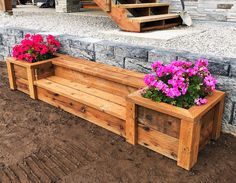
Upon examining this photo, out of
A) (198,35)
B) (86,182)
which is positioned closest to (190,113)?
(86,182)

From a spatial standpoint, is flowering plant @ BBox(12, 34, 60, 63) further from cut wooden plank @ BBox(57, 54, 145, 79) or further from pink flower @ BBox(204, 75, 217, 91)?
pink flower @ BBox(204, 75, 217, 91)

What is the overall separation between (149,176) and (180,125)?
39 cm

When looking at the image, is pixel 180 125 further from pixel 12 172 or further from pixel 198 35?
pixel 198 35

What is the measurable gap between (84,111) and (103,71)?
16.6 inches

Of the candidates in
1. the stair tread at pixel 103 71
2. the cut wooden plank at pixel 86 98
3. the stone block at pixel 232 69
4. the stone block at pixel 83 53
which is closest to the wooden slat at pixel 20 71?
the cut wooden plank at pixel 86 98

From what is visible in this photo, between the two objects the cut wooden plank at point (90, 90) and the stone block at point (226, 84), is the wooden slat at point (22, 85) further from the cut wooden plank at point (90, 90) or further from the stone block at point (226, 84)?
the stone block at point (226, 84)

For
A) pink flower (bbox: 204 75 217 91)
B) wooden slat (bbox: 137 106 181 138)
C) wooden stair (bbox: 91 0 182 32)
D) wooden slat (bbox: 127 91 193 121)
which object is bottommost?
wooden slat (bbox: 137 106 181 138)

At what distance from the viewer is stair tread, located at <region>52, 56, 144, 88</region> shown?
2455mm

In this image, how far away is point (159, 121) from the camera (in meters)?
1.99

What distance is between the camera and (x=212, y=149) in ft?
6.98

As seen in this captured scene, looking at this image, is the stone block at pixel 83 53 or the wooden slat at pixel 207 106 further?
the stone block at pixel 83 53

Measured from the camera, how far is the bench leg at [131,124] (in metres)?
2.09

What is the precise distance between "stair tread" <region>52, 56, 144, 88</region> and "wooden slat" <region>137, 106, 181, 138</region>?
13.7 inches

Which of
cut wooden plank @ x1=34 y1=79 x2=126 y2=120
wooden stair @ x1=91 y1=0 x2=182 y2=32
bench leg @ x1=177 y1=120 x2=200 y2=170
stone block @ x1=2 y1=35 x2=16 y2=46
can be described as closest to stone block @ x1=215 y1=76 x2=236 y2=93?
bench leg @ x1=177 y1=120 x2=200 y2=170
